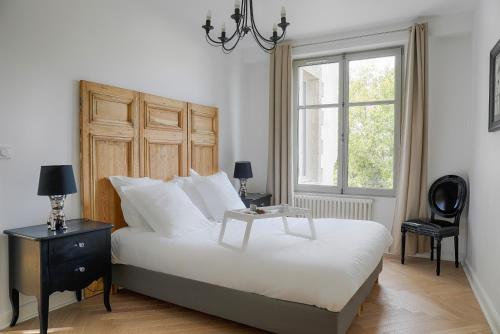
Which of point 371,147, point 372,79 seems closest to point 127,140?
point 371,147

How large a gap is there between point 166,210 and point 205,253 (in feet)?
2.13

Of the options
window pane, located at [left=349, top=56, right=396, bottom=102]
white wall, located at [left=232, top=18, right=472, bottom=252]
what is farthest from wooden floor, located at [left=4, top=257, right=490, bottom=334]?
window pane, located at [left=349, top=56, right=396, bottom=102]

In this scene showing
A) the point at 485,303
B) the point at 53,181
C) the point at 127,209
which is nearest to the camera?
the point at 53,181

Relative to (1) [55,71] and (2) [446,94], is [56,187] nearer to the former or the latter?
(1) [55,71]

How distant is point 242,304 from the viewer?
2262mm

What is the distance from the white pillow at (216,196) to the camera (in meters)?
3.47

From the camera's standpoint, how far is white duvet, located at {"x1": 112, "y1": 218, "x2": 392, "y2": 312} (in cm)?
201

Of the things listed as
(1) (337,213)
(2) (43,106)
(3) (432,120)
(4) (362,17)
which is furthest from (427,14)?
(2) (43,106)

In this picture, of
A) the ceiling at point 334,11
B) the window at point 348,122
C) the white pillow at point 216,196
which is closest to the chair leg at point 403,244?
the window at point 348,122

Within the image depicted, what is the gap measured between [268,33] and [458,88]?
2.34m

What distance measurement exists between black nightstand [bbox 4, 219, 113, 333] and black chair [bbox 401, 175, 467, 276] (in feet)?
10.0

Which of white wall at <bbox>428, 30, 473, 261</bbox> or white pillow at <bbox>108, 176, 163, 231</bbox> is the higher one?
white wall at <bbox>428, 30, 473, 261</bbox>

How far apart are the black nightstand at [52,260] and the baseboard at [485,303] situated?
2.86 meters

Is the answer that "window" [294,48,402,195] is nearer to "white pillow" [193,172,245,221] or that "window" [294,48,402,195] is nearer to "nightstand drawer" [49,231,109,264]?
"white pillow" [193,172,245,221]
